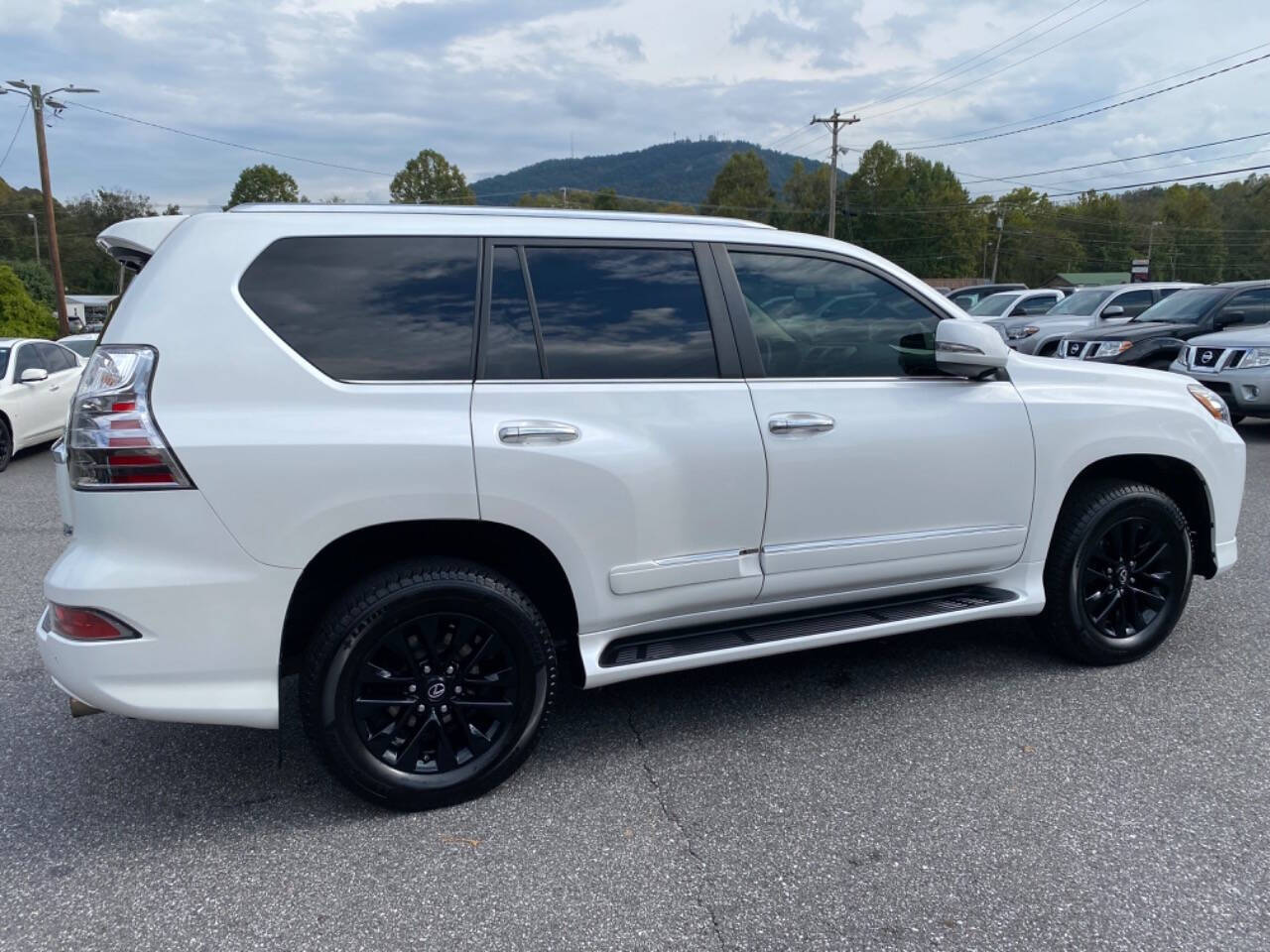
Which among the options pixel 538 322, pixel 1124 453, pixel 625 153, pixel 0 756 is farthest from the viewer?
pixel 625 153

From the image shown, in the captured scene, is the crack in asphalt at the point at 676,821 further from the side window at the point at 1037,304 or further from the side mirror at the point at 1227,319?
the side window at the point at 1037,304

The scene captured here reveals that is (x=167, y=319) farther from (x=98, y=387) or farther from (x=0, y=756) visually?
(x=0, y=756)

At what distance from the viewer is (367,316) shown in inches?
114

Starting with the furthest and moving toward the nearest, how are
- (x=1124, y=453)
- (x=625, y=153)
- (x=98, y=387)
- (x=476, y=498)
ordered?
1. (x=625, y=153)
2. (x=1124, y=453)
3. (x=476, y=498)
4. (x=98, y=387)

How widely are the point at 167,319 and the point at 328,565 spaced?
90cm

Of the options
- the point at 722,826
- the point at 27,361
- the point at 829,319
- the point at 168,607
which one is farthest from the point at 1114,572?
the point at 27,361

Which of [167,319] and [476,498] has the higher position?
[167,319]

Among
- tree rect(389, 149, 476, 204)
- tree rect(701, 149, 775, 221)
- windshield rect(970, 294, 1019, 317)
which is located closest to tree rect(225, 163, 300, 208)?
tree rect(389, 149, 476, 204)

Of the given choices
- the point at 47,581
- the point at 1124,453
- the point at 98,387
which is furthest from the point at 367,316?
the point at 1124,453

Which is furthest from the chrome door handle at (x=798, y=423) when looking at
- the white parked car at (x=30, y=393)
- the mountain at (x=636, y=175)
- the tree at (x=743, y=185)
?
the mountain at (x=636, y=175)

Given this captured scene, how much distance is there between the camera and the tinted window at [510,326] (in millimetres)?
3018

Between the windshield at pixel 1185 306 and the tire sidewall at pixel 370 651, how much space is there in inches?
489

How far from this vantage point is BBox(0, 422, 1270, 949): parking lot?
8.03ft

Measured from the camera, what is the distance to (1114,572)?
4.02m
